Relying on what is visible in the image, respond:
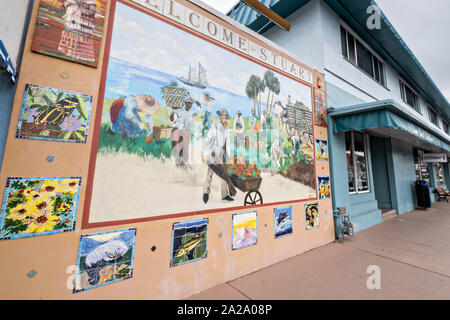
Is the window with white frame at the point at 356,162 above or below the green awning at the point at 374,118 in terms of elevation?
below

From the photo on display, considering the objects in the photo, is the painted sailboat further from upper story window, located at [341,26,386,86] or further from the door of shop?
the door of shop

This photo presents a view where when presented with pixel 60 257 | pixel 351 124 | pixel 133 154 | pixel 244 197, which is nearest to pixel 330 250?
pixel 244 197

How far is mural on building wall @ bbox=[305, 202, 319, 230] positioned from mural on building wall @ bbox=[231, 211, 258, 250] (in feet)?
4.70

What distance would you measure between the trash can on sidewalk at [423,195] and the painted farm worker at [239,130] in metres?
9.74

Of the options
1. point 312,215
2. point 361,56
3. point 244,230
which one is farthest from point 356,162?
point 244,230

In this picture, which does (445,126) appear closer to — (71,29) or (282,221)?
(282,221)

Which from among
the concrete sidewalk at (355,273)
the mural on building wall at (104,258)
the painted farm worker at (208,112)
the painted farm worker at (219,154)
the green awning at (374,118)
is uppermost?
the green awning at (374,118)

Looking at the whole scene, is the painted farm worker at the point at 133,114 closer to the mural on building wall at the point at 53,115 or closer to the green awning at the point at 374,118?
the mural on building wall at the point at 53,115

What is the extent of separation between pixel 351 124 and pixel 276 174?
2502 millimetres

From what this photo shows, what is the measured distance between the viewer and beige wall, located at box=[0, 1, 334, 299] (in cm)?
153

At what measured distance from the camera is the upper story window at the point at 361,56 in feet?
18.6

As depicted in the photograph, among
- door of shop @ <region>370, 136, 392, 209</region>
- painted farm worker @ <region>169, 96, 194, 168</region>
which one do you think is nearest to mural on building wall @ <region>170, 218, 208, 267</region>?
painted farm worker @ <region>169, 96, 194, 168</region>

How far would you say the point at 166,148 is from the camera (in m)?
2.29

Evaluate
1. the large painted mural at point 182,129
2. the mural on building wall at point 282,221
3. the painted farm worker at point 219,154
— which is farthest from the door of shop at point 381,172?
the painted farm worker at point 219,154
